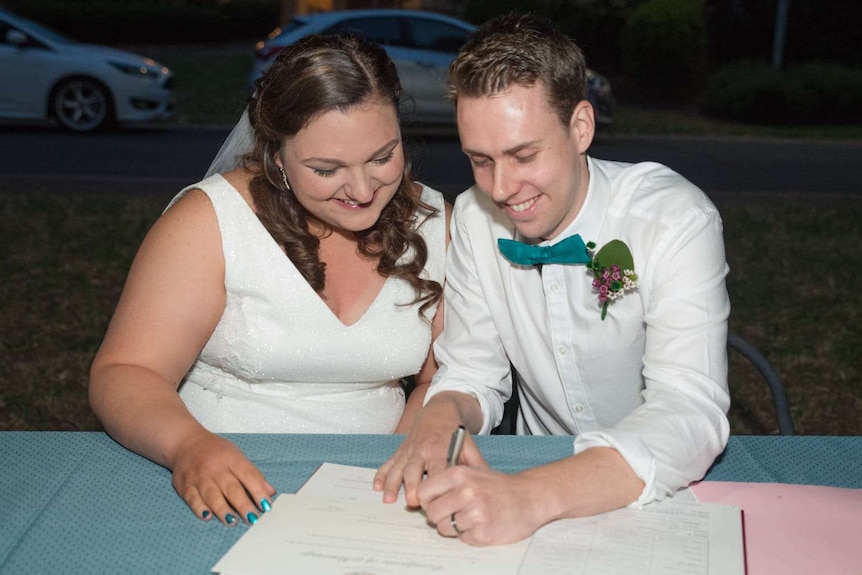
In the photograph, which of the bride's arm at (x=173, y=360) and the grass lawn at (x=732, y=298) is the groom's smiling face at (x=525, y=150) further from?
the grass lawn at (x=732, y=298)

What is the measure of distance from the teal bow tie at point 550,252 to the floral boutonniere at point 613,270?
0.11ft

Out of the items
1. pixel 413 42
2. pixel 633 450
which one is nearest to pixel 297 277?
pixel 633 450

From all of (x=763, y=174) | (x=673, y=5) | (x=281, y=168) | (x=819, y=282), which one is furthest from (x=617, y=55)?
(x=281, y=168)

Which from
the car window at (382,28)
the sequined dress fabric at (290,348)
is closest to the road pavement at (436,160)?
the car window at (382,28)

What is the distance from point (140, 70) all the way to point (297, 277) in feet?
31.7

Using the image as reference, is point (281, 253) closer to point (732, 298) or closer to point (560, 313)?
point (560, 313)

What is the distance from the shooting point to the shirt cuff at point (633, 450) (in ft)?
5.79

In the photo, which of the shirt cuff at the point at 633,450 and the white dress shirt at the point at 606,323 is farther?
the white dress shirt at the point at 606,323

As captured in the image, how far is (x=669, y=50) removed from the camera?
1845 centimetres

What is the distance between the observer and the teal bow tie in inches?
89.3

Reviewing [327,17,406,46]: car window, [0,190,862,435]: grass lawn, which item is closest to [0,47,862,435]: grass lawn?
[0,190,862,435]: grass lawn

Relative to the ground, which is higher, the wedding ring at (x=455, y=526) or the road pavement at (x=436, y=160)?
the wedding ring at (x=455, y=526)

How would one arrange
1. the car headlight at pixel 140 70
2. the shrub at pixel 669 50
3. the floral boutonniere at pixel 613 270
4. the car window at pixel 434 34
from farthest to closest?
the shrub at pixel 669 50
the car window at pixel 434 34
the car headlight at pixel 140 70
the floral boutonniere at pixel 613 270

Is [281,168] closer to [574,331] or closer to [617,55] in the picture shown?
[574,331]
